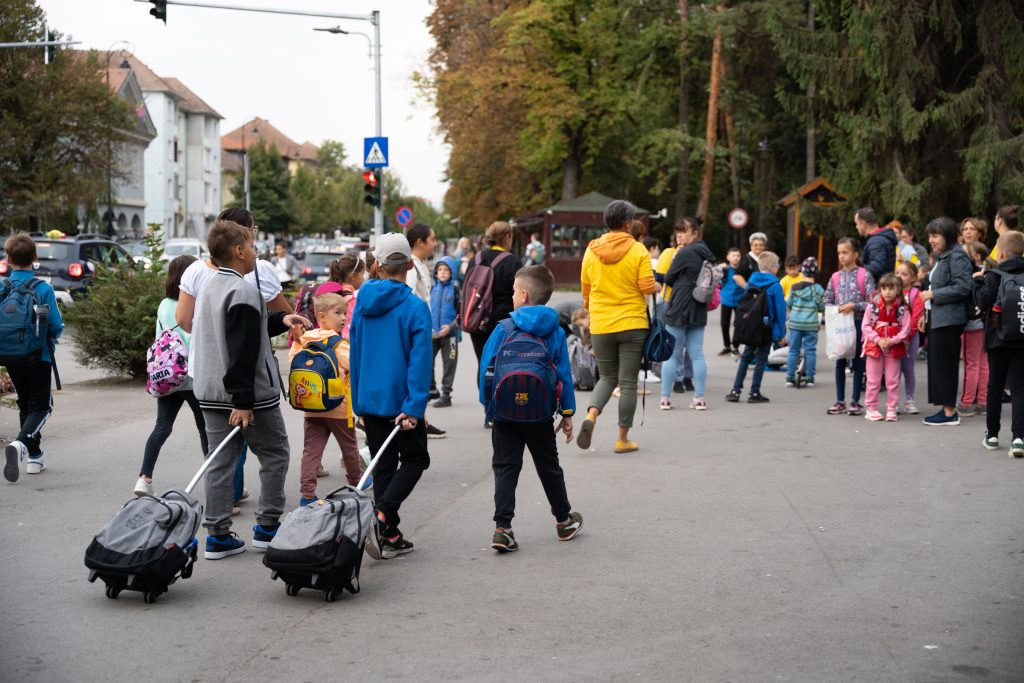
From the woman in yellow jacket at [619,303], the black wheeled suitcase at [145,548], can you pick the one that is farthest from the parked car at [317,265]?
the black wheeled suitcase at [145,548]

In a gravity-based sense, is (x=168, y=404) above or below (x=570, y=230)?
below

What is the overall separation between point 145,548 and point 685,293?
774cm

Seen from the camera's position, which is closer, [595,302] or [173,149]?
[595,302]

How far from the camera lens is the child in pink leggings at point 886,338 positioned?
11.4 meters

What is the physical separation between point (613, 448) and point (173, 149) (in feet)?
278

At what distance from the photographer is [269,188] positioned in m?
105

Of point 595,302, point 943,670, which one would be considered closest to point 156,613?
point 943,670

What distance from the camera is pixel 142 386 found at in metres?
14.5

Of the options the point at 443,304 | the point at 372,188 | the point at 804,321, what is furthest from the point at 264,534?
the point at 372,188

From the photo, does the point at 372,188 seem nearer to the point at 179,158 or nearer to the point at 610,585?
the point at 610,585

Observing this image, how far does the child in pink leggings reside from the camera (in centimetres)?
1137

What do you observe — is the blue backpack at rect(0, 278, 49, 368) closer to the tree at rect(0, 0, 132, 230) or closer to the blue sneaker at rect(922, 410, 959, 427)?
the blue sneaker at rect(922, 410, 959, 427)

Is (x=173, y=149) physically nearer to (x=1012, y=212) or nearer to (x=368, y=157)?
(x=368, y=157)

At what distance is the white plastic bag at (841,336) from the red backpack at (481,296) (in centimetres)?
346
